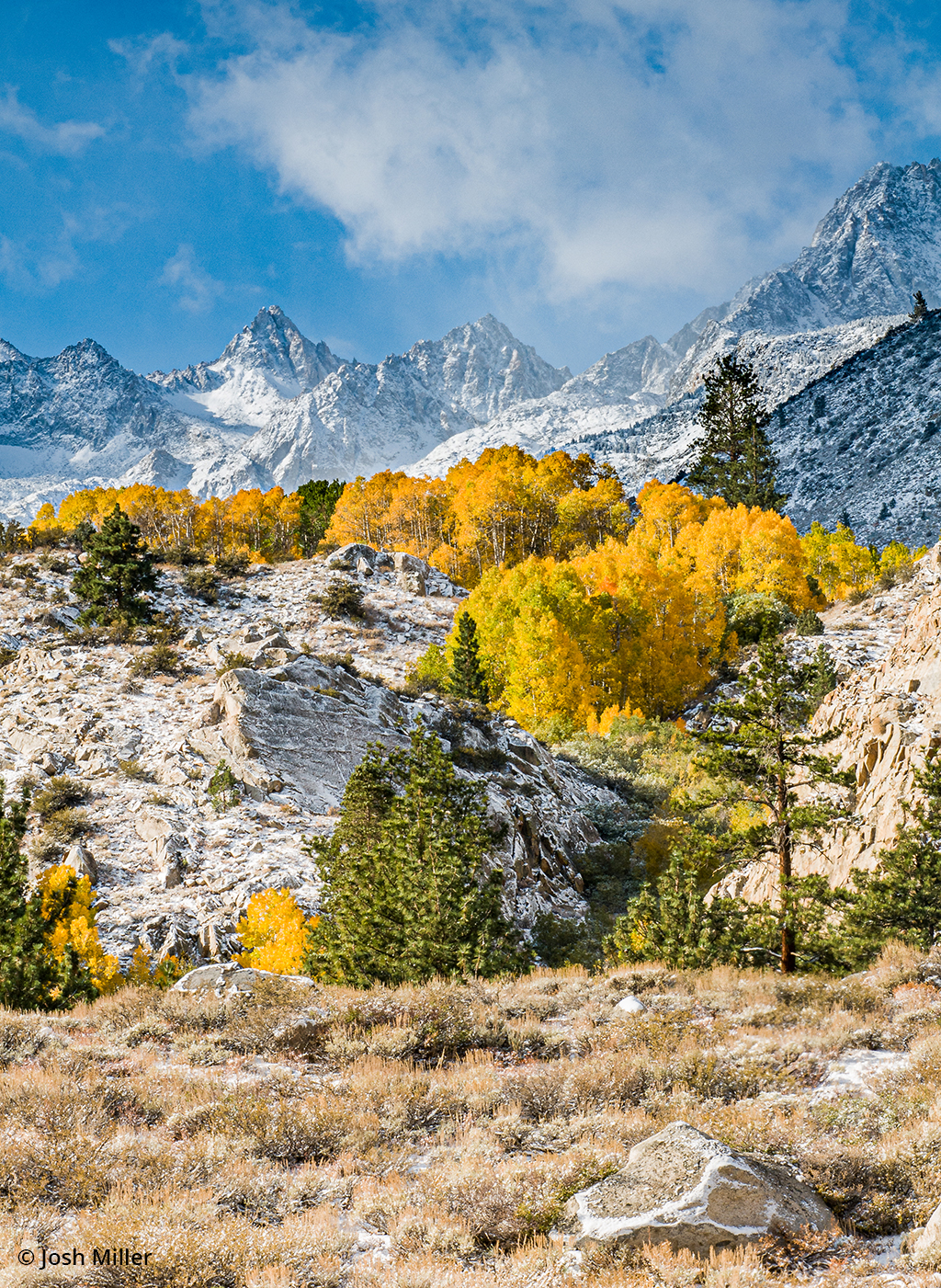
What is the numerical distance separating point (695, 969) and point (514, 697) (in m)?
27.0

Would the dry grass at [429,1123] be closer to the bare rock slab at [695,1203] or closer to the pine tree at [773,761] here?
the bare rock slab at [695,1203]

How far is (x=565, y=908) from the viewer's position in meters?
24.6

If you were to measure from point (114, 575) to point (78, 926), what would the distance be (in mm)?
23546

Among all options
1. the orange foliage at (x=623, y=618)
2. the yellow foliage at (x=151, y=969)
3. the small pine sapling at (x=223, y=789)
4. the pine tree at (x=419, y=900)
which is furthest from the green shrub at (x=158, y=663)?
the orange foliage at (x=623, y=618)

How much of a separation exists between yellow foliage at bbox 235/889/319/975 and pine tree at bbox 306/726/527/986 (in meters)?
1.15

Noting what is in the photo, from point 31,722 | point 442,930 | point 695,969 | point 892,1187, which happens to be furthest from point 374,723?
point 892,1187

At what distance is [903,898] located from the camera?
12.5 metres

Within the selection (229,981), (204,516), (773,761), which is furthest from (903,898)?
(204,516)

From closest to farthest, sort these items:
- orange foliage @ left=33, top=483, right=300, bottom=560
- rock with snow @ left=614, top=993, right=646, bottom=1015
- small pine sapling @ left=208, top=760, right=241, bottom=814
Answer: rock with snow @ left=614, top=993, right=646, bottom=1015 < small pine sapling @ left=208, top=760, right=241, bottom=814 < orange foliage @ left=33, top=483, right=300, bottom=560

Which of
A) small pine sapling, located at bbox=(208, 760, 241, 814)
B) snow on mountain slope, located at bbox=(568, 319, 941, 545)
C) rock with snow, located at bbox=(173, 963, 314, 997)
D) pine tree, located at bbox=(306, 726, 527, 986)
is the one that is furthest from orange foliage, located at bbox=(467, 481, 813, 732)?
snow on mountain slope, located at bbox=(568, 319, 941, 545)

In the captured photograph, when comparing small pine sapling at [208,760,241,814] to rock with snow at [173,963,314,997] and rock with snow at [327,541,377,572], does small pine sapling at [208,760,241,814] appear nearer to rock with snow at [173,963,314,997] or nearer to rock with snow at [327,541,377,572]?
rock with snow at [173,963,314,997]

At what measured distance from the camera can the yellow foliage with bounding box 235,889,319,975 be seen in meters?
17.2

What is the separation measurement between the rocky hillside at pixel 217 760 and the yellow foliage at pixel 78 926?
1.71 ft

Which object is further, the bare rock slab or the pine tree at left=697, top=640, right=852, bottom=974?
the pine tree at left=697, top=640, right=852, bottom=974
